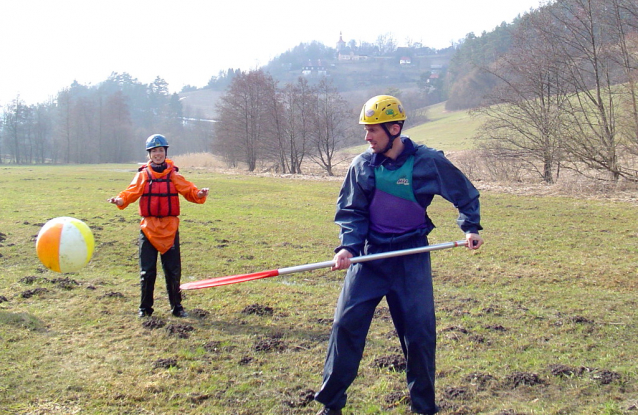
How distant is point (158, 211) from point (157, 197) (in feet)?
0.57

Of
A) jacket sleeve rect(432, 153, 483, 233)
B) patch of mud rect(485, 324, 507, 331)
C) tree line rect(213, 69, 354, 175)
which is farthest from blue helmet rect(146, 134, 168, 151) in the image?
tree line rect(213, 69, 354, 175)

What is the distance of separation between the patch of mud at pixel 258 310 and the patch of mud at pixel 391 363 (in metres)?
2.00

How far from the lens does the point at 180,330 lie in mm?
6129

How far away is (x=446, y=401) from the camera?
14.3 ft

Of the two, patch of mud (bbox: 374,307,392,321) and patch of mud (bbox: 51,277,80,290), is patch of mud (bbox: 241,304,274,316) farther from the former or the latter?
patch of mud (bbox: 51,277,80,290)

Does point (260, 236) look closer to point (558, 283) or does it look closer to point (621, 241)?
point (558, 283)

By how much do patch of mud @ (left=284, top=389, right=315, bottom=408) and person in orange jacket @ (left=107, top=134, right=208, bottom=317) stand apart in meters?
2.70

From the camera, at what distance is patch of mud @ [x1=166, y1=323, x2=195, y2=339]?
6005 millimetres

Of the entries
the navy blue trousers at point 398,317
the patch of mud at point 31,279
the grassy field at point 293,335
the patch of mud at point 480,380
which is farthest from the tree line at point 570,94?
the patch of mud at point 31,279

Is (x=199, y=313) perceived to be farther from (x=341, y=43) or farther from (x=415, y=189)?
(x=341, y=43)

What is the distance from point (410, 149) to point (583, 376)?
271cm

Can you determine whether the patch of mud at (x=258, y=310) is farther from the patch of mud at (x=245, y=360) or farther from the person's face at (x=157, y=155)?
the person's face at (x=157, y=155)

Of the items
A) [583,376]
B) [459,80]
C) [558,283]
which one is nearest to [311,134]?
[558,283]

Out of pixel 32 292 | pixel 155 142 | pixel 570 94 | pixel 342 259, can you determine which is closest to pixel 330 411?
pixel 342 259
